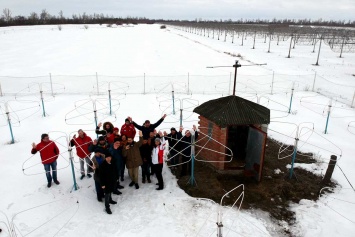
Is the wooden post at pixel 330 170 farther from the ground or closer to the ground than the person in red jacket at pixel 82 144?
closer to the ground

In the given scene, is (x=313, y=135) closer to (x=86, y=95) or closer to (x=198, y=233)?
(x=198, y=233)

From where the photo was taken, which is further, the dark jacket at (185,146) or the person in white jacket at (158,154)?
the dark jacket at (185,146)

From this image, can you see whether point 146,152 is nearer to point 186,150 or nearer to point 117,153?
point 117,153

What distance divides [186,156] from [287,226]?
3427mm

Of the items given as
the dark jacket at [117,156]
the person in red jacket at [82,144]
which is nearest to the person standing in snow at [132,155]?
the dark jacket at [117,156]

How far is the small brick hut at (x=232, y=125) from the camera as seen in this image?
8523mm

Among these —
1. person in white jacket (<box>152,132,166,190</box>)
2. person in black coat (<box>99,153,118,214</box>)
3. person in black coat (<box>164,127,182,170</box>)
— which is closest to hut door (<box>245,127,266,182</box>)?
Answer: person in black coat (<box>164,127,182,170</box>)

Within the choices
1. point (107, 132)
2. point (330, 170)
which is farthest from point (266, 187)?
point (107, 132)

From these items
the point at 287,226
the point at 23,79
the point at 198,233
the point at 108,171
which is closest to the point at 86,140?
the point at 108,171

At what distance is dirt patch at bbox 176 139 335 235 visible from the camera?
306 inches

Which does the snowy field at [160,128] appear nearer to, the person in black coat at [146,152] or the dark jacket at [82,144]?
the person in black coat at [146,152]

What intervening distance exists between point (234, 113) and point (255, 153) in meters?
1.43

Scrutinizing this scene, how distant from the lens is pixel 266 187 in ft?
28.0

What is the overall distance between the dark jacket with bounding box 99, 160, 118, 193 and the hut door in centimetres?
437
